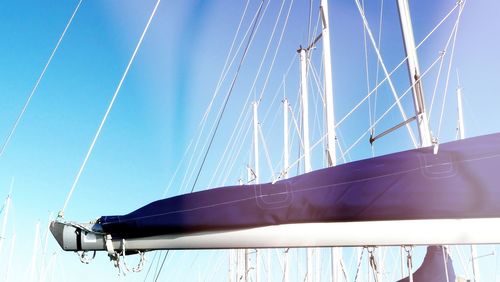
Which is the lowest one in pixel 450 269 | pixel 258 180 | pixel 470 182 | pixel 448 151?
pixel 450 269

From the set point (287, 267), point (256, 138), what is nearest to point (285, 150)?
point (256, 138)

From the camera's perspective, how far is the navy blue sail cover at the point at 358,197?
3439 millimetres

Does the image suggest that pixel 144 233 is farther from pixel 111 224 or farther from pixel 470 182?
pixel 470 182

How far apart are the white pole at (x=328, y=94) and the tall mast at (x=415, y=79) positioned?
13.0 ft

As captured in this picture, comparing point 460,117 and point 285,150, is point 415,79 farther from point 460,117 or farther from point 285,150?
point 460,117

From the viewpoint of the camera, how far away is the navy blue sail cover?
3.44 m

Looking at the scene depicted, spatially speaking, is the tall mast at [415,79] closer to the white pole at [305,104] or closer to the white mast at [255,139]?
the white pole at [305,104]

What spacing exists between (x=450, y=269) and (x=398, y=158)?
5.16 feet

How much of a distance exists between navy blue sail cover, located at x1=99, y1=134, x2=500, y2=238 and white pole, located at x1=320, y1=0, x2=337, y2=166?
7.26 metres

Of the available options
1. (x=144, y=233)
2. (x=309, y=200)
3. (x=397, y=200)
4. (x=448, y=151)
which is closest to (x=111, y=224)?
(x=144, y=233)

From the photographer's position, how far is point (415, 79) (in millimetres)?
6133

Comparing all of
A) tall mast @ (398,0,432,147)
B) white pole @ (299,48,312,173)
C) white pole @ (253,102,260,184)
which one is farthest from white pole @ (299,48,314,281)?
tall mast @ (398,0,432,147)

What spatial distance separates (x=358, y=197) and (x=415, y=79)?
9.83ft

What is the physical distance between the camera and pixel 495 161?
11.2ft
